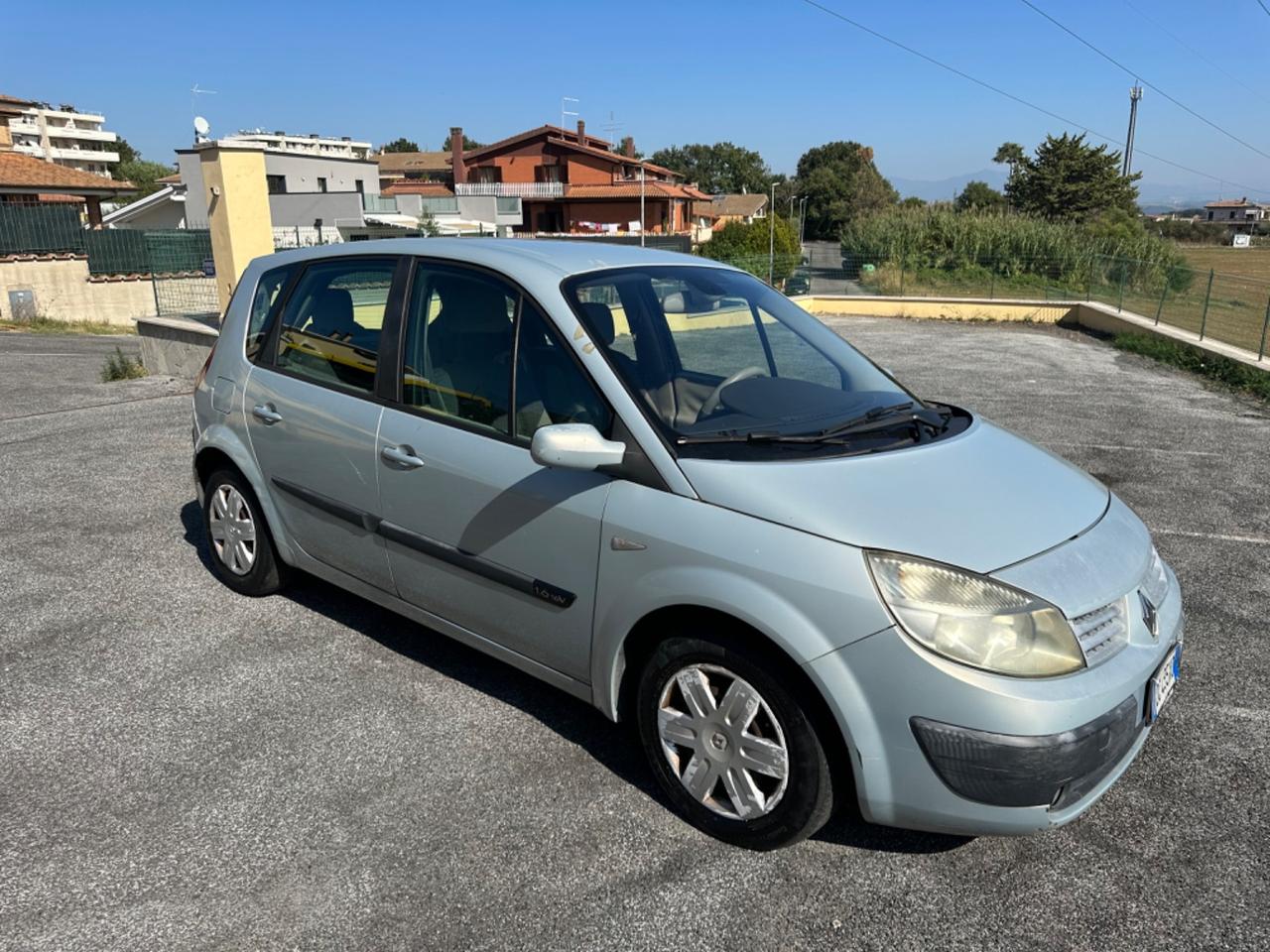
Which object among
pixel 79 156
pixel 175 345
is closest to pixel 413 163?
pixel 79 156

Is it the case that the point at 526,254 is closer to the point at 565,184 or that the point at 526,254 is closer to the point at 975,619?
the point at 975,619

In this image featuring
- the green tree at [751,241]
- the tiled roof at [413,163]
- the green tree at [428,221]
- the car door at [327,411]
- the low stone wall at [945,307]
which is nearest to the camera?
the car door at [327,411]

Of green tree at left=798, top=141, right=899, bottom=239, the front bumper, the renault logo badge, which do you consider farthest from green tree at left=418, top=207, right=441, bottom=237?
green tree at left=798, top=141, right=899, bottom=239

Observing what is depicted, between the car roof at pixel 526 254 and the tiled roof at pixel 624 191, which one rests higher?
the tiled roof at pixel 624 191

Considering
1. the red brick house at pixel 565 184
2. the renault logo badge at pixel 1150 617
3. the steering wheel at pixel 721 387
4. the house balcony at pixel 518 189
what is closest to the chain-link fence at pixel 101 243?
the steering wheel at pixel 721 387

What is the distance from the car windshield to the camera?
2.98 meters

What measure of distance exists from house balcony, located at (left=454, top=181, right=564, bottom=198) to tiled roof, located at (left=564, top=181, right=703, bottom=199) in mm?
892

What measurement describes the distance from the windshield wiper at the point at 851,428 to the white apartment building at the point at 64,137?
4467 inches

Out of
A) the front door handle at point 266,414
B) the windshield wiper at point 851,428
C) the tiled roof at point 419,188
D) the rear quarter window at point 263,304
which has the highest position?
the tiled roof at point 419,188

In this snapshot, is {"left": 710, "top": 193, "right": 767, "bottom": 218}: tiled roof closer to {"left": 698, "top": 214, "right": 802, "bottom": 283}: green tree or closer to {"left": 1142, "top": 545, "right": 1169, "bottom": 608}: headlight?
{"left": 698, "top": 214, "right": 802, "bottom": 283}: green tree

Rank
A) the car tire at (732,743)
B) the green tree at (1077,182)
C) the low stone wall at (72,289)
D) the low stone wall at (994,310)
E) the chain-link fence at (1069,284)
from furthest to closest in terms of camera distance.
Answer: the green tree at (1077,182), the low stone wall at (72,289), the low stone wall at (994,310), the chain-link fence at (1069,284), the car tire at (732,743)

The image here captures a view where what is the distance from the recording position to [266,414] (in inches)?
162

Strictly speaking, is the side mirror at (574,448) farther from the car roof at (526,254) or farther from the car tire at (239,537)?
the car tire at (239,537)

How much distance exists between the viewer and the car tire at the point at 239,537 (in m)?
4.45
